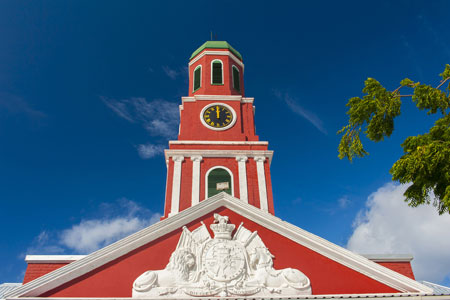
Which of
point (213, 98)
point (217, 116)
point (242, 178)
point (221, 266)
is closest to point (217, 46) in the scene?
point (213, 98)

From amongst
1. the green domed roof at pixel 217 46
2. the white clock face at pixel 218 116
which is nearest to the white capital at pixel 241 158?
the white clock face at pixel 218 116

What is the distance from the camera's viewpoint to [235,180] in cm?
2022

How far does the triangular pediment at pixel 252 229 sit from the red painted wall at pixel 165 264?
1.4 inches

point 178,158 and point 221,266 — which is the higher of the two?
point 178,158

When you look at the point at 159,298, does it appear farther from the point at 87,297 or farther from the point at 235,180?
the point at 235,180

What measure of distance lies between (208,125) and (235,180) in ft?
14.6

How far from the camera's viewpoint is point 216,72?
1016 inches

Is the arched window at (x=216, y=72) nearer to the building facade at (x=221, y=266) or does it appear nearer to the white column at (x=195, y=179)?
the white column at (x=195, y=179)

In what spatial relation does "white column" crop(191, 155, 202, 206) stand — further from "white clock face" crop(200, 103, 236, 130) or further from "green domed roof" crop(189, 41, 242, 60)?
"green domed roof" crop(189, 41, 242, 60)

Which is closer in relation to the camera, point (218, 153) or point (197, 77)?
point (218, 153)

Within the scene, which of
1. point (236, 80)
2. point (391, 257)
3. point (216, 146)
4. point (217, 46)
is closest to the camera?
point (391, 257)

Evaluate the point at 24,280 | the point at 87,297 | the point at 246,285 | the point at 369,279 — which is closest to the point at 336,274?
the point at 369,279

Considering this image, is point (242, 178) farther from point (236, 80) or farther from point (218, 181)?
point (236, 80)

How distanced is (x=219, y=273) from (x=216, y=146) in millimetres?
10439
